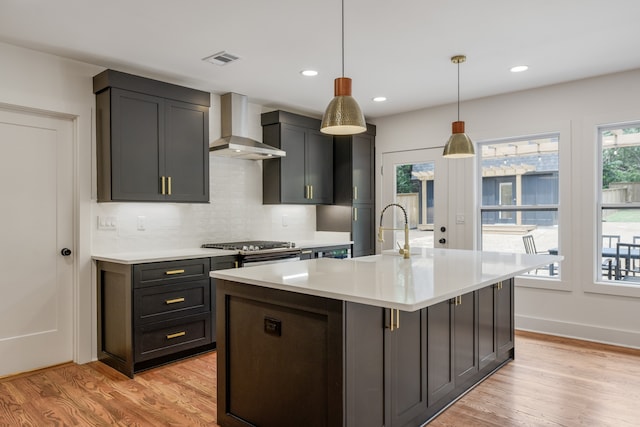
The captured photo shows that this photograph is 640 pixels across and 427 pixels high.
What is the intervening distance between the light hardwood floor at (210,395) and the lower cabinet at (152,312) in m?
0.12

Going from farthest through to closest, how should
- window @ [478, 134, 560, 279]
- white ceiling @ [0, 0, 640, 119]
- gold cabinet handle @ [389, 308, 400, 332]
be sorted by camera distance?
1. window @ [478, 134, 560, 279]
2. white ceiling @ [0, 0, 640, 119]
3. gold cabinet handle @ [389, 308, 400, 332]

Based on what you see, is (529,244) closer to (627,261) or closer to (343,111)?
(627,261)

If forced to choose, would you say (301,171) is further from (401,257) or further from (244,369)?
(244,369)

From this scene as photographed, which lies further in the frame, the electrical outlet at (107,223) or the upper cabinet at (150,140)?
the electrical outlet at (107,223)

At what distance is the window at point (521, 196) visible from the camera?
449cm

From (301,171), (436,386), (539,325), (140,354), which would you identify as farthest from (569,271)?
(140,354)

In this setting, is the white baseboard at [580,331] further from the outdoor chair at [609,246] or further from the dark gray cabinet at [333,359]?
the dark gray cabinet at [333,359]

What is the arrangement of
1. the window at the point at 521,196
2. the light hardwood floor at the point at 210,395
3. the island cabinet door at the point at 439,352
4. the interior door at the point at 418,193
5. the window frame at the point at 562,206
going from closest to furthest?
the island cabinet door at the point at 439,352 → the light hardwood floor at the point at 210,395 → the window frame at the point at 562,206 → the window at the point at 521,196 → the interior door at the point at 418,193

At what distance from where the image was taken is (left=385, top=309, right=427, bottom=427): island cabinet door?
213cm

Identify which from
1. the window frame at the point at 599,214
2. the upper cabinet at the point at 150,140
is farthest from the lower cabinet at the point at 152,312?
the window frame at the point at 599,214

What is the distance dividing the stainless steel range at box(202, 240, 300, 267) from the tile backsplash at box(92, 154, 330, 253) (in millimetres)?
250

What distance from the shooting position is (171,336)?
A: 354cm

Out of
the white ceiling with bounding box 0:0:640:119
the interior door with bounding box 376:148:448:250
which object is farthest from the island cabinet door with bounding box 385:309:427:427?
the interior door with bounding box 376:148:448:250

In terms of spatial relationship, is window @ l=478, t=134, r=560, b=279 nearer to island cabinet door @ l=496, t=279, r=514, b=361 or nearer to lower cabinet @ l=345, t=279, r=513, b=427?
island cabinet door @ l=496, t=279, r=514, b=361
